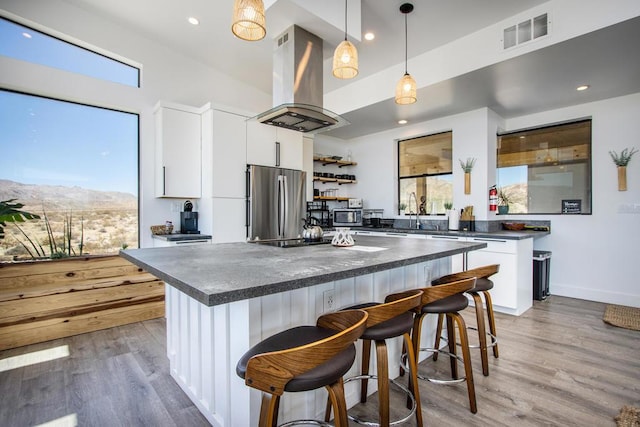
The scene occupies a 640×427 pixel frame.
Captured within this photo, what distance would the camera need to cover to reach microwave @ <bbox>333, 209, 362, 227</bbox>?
17.4 ft

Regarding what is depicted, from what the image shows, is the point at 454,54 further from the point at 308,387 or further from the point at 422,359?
the point at 308,387

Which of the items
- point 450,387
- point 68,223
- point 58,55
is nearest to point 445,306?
point 450,387

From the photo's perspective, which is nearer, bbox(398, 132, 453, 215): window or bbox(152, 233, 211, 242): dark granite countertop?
bbox(152, 233, 211, 242): dark granite countertop

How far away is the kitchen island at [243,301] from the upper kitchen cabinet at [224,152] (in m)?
1.91

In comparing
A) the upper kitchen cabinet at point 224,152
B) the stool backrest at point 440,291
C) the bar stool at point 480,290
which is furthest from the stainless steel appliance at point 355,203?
the stool backrest at point 440,291

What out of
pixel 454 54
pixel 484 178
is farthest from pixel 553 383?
pixel 454 54

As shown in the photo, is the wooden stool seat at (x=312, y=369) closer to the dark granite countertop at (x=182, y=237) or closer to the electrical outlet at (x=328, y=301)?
the electrical outlet at (x=328, y=301)

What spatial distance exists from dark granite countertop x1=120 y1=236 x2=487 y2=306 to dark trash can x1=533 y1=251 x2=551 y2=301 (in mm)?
2754

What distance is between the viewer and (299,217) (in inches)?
178

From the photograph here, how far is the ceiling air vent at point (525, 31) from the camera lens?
265 centimetres

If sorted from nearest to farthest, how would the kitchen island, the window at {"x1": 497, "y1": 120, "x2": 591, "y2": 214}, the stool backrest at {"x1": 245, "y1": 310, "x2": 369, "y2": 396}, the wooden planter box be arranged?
the stool backrest at {"x1": 245, "y1": 310, "x2": 369, "y2": 396}, the kitchen island, the wooden planter box, the window at {"x1": 497, "y1": 120, "x2": 591, "y2": 214}

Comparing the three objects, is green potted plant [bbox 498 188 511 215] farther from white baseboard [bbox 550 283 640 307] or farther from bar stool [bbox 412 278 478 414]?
bar stool [bbox 412 278 478 414]

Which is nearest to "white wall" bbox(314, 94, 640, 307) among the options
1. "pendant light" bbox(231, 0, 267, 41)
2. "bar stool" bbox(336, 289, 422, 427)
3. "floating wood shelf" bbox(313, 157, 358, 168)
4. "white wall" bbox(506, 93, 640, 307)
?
"white wall" bbox(506, 93, 640, 307)

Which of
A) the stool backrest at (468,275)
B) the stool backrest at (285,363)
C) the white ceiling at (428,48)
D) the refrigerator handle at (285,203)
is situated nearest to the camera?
the stool backrest at (285,363)
